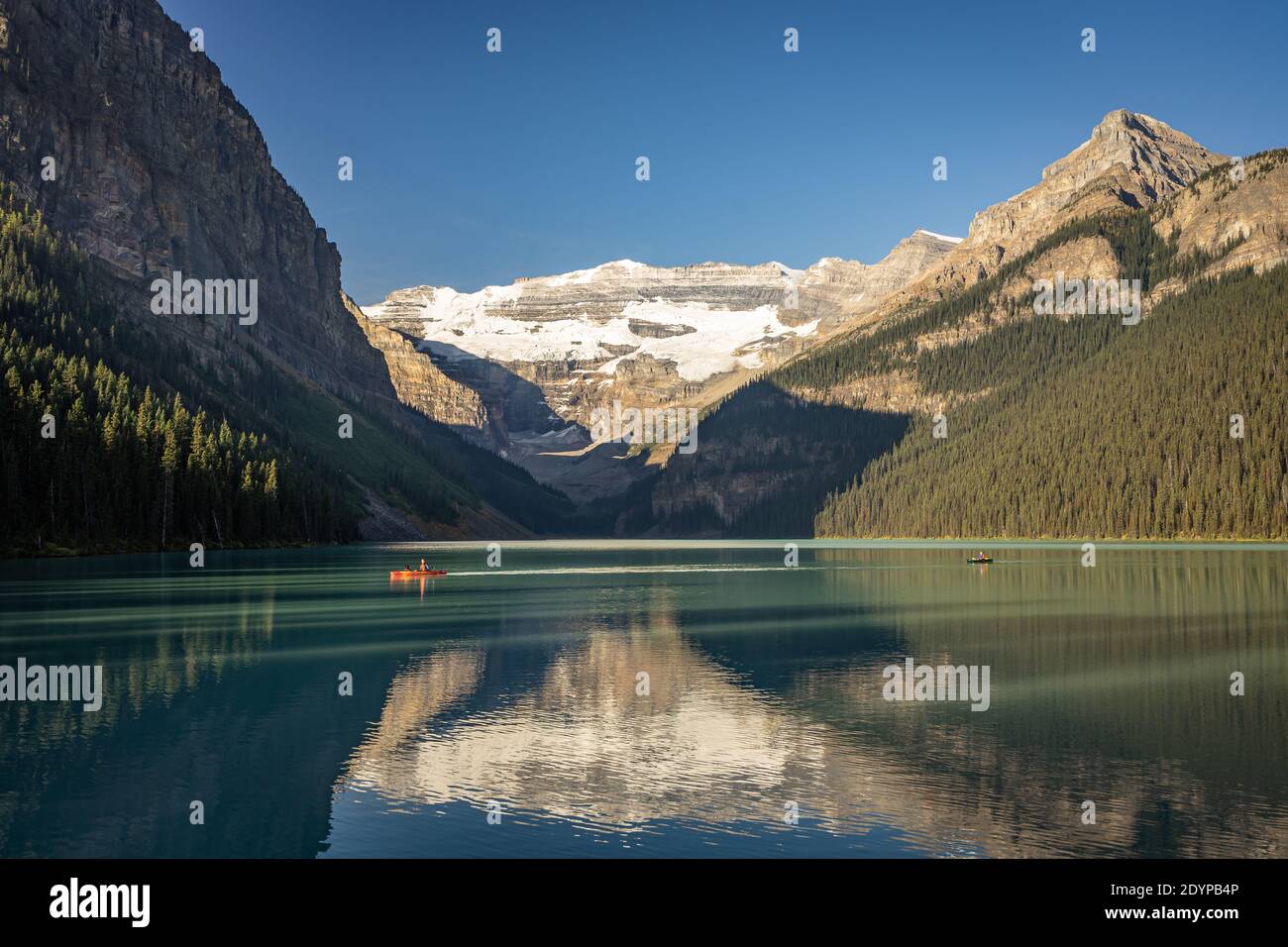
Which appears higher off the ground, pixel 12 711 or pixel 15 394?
pixel 15 394

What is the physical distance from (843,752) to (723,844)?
9375 mm

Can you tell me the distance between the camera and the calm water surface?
23219 millimetres

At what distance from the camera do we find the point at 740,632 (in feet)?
198

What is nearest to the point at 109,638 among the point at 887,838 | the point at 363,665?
the point at 363,665

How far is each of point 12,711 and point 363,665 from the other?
586 inches

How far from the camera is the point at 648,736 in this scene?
110 ft

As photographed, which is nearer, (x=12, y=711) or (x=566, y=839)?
(x=566, y=839)

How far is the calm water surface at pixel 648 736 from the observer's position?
23219 millimetres
